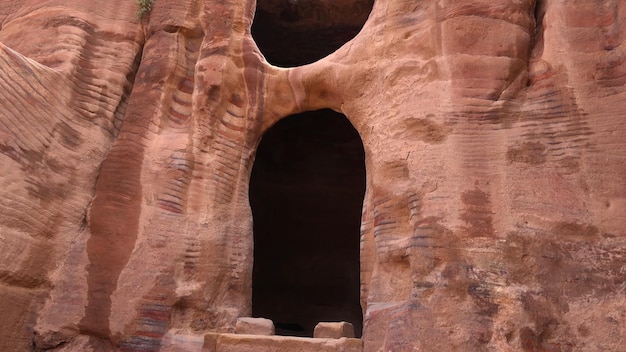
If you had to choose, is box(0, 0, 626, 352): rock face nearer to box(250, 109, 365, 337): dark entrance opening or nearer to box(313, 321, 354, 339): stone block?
box(313, 321, 354, 339): stone block

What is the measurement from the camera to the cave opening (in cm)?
838

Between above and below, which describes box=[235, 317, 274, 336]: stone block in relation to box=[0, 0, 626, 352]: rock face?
below

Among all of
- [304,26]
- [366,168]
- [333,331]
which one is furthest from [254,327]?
[304,26]

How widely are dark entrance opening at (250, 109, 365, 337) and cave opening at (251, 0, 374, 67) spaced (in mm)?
929

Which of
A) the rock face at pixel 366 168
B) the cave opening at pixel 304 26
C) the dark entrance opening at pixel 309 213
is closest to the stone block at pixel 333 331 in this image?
the rock face at pixel 366 168

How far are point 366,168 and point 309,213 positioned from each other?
3.84m

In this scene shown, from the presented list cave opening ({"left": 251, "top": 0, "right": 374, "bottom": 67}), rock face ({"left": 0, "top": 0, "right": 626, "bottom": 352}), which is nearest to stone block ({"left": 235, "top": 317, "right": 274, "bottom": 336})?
rock face ({"left": 0, "top": 0, "right": 626, "bottom": 352})

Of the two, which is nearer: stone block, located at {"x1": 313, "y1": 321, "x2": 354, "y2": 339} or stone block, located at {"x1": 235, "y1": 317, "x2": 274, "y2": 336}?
stone block, located at {"x1": 313, "y1": 321, "x2": 354, "y2": 339}

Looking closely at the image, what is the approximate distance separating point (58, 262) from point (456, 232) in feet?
11.5

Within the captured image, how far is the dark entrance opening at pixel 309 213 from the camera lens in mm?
9297

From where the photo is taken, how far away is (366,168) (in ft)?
19.1

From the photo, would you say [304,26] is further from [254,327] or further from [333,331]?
[333,331]

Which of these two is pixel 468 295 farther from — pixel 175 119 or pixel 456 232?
pixel 175 119

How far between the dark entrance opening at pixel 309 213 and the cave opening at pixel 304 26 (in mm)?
929
